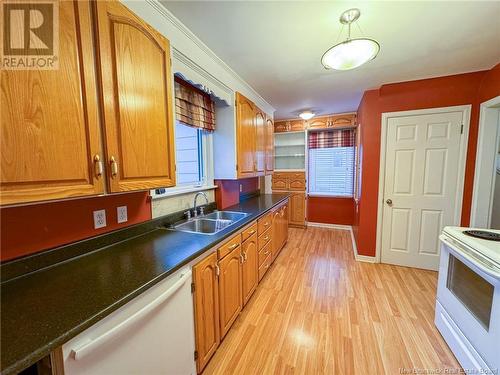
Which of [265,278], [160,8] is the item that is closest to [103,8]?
[160,8]

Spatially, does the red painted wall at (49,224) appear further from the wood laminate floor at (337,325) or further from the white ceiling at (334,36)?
the white ceiling at (334,36)

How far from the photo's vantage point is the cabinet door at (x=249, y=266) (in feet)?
6.28

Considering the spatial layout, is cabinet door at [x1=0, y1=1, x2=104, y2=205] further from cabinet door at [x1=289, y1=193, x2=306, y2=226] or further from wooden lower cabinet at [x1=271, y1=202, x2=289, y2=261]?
cabinet door at [x1=289, y1=193, x2=306, y2=226]

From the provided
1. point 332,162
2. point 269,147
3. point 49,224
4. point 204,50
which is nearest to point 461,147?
point 332,162

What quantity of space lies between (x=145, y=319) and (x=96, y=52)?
1.24 meters

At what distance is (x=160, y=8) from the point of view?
1.33 meters

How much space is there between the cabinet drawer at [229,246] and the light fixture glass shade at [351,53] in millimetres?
1531

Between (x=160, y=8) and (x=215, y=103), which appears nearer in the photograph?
(x=160, y=8)

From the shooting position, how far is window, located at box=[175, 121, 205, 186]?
2240 millimetres

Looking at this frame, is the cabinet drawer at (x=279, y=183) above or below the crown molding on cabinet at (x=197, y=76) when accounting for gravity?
below

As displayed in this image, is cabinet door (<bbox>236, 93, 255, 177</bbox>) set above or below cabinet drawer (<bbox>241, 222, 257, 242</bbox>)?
above

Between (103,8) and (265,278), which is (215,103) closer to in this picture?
(103,8)

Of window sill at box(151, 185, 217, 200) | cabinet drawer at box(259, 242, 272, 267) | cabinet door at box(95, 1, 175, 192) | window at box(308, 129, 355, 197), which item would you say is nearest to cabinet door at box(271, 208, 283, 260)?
cabinet drawer at box(259, 242, 272, 267)

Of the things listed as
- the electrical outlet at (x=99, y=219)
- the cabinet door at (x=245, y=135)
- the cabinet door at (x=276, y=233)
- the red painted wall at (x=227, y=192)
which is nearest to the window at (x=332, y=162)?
the cabinet door at (x=276, y=233)
